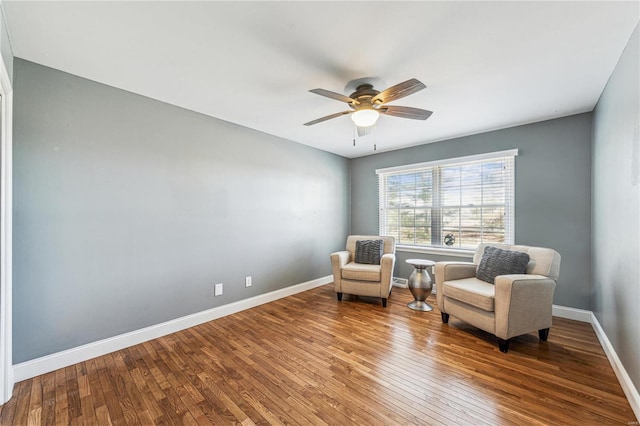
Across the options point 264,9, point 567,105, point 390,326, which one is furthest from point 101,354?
point 567,105

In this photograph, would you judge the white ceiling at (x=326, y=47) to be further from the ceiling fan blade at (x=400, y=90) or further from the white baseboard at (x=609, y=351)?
the white baseboard at (x=609, y=351)

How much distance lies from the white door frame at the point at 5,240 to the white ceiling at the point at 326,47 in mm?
482

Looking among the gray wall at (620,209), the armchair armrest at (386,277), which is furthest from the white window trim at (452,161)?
the armchair armrest at (386,277)

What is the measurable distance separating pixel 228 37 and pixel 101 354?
9.10ft

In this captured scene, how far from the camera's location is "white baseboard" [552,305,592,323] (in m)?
2.93

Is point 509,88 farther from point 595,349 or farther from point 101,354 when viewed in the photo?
point 101,354

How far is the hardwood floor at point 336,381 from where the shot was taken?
159cm

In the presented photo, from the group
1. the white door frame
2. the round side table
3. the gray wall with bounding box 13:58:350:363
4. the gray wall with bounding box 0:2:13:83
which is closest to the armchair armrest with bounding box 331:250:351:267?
the gray wall with bounding box 13:58:350:363

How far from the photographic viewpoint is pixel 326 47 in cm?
180

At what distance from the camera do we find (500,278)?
2.33m

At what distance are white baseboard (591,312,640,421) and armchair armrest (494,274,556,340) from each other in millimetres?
426

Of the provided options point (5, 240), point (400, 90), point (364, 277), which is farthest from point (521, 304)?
point (5, 240)

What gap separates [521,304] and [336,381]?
175 cm

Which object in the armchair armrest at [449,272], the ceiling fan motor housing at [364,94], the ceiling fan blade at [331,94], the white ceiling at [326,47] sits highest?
the white ceiling at [326,47]
